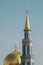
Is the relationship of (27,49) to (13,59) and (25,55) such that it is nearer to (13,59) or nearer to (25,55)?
(25,55)

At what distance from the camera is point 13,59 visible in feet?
241

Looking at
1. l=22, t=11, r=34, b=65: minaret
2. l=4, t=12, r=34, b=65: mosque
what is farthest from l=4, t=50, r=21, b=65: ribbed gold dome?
l=22, t=11, r=34, b=65: minaret

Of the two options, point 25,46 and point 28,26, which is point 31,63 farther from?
point 28,26

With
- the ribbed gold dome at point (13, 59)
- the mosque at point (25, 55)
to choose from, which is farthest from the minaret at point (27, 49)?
the ribbed gold dome at point (13, 59)

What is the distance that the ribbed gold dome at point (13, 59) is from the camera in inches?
2884

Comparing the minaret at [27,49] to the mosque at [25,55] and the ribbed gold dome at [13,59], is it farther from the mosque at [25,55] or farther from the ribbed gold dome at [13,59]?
the ribbed gold dome at [13,59]

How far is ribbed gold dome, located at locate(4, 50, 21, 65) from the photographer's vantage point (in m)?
73.2

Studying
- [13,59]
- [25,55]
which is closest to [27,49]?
[25,55]

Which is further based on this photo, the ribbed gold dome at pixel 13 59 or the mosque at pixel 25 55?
the ribbed gold dome at pixel 13 59

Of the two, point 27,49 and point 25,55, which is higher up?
point 27,49

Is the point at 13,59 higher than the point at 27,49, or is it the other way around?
the point at 27,49

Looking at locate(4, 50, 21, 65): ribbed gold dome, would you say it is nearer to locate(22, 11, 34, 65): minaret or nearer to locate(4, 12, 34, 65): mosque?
locate(4, 12, 34, 65): mosque

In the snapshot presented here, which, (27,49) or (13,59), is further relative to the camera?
(13,59)

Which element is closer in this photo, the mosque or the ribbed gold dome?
the mosque
